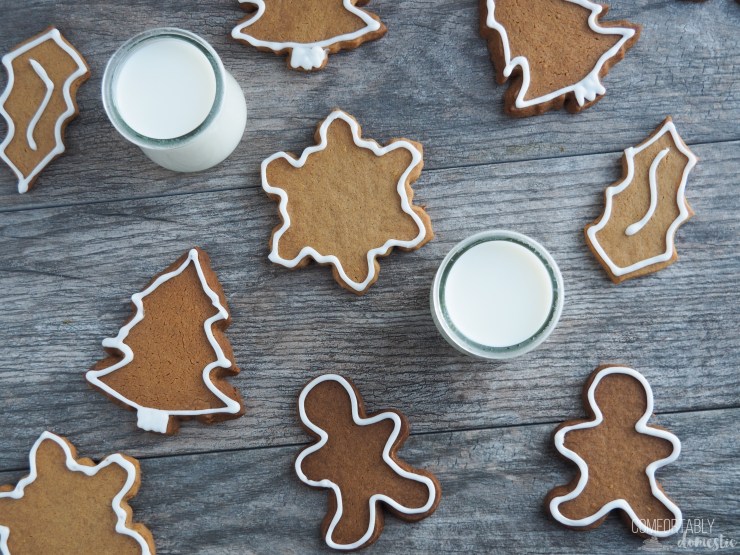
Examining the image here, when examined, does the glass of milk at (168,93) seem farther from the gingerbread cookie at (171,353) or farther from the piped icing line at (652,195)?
the piped icing line at (652,195)

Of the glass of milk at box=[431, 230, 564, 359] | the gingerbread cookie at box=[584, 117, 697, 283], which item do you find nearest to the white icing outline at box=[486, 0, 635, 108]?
the gingerbread cookie at box=[584, 117, 697, 283]

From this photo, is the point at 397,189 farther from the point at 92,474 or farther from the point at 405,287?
the point at 92,474

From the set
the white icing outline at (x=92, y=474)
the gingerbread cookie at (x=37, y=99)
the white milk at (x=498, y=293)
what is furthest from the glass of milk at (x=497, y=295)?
the gingerbread cookie at (x=37, y=99)

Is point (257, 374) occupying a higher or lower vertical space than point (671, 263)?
lower

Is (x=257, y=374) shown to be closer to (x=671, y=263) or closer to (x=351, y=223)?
(x=351, y=223)

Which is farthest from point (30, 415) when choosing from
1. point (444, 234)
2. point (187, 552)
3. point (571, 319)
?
point (571, 319)

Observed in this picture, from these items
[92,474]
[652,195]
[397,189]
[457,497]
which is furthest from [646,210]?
[92,474]
